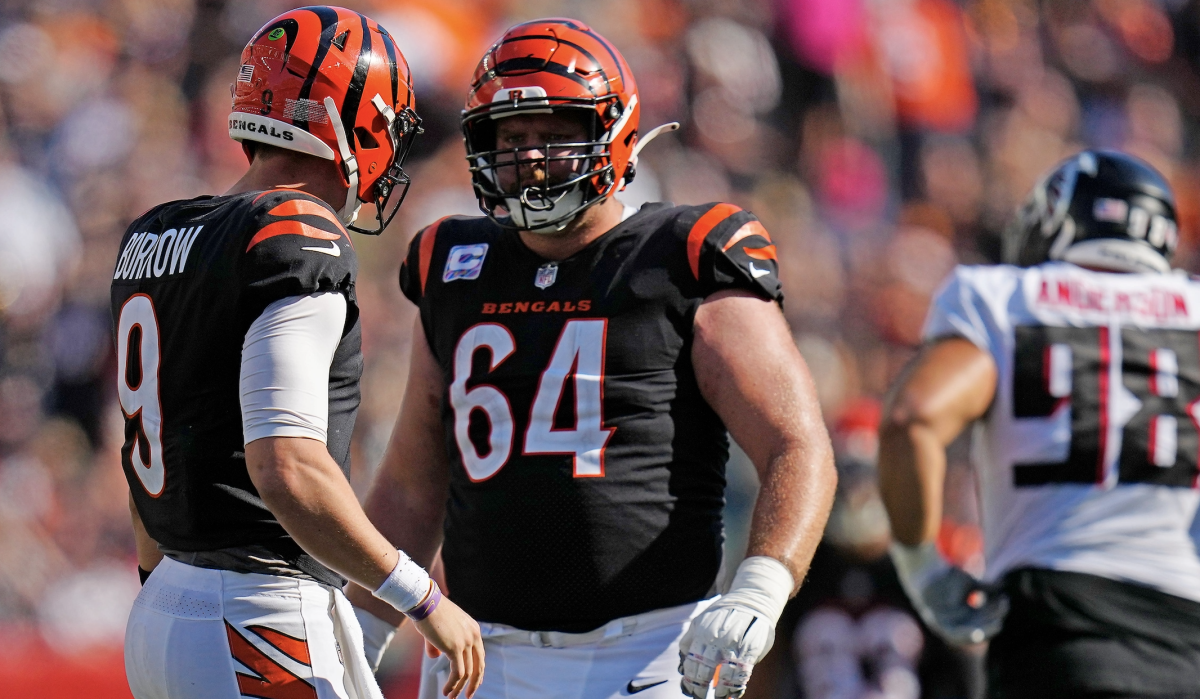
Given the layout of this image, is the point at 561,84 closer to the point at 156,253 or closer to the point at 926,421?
the point at 156,253

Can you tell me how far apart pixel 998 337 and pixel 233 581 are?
6.55 feet

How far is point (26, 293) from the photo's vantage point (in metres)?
6.64

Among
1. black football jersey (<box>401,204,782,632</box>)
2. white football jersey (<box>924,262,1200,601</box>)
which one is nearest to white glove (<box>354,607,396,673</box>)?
black football jersey (<box>401,204,782,632</box>)

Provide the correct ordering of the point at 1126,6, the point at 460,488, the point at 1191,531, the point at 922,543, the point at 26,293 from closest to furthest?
1. the point at 460,488
2. the point at 1191,531
3. the point at 922,543
4. the point at 26,293
5. the point at 1126,6

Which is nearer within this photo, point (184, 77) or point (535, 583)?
point (535, 583)

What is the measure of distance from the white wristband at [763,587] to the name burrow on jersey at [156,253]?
3.93 feet

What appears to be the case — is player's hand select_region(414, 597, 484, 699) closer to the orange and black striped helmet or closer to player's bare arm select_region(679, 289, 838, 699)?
player's bare arm select_region(679, 289, 838, 699)

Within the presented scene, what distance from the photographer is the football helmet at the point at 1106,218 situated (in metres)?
3.44

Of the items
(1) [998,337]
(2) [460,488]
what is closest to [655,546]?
(2) [460,488]

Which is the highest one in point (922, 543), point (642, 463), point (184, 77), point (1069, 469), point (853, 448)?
point (184, 77)

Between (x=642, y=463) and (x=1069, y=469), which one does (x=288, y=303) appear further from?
(x=1069, y=469)

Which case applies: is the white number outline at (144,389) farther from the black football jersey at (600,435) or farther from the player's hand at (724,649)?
the player's hand at (724,649)

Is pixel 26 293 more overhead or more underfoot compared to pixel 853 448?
more overhead

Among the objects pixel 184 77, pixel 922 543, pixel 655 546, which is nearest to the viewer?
pixel 655 546
